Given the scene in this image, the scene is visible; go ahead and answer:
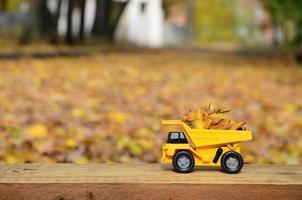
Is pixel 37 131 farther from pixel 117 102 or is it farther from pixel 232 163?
pixel 232 163

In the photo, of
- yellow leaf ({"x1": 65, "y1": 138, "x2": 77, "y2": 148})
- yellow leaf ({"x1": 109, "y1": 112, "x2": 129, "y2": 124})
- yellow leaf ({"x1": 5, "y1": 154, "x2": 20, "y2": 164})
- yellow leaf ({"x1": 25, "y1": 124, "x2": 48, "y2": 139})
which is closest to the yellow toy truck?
yellow leaf ({"x1": 5, "y1": 154, "x2": 20, "y2": 164})

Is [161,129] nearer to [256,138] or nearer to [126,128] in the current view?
[126,128]

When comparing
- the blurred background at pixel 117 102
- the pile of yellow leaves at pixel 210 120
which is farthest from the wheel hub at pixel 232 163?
the blurred background at pixel 117 102

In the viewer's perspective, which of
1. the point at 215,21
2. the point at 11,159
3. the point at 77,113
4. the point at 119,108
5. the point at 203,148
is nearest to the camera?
the point at 203,148

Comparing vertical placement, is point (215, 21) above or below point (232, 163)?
above

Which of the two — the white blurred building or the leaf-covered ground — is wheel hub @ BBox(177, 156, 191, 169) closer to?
the leaf-covered ground

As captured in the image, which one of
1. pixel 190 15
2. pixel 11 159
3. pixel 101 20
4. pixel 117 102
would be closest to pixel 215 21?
pixel 190 15
